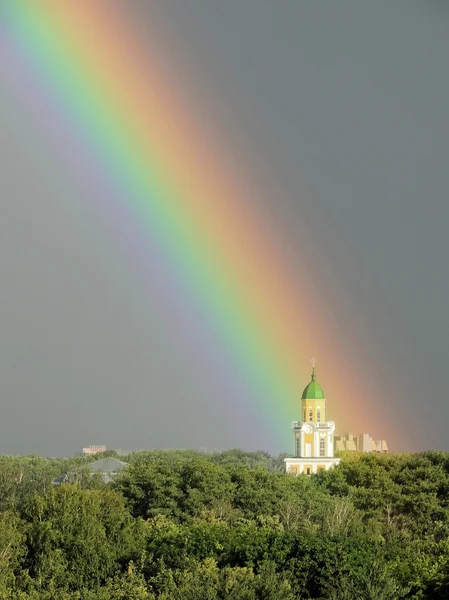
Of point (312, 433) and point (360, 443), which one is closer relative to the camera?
point (312, 433)

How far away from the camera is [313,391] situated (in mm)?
123438

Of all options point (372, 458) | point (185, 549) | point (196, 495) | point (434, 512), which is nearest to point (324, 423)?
point (372, 458)

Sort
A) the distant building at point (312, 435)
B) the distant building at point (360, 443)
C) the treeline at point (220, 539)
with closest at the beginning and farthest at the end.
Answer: the treeline at point (220, 539) < the distant building at point (312, 435) < the distant building at point (360, 443)

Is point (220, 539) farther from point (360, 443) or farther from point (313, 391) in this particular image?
point (360, 443)

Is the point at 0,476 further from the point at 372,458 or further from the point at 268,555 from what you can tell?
the point at 268,555

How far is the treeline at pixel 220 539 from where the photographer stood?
4716cm

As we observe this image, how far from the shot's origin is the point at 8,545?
53844mm

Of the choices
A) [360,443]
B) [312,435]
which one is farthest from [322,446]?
[360,443]

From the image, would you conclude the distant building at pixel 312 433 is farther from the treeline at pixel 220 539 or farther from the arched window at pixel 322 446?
the treeline at pixel 220 539

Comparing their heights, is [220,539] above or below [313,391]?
below

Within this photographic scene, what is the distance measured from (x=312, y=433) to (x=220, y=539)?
68.4 metres

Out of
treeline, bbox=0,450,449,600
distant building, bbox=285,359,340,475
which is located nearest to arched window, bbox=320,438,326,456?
distant building, bbox=285,359,340,475

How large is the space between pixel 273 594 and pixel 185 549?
9749 mm

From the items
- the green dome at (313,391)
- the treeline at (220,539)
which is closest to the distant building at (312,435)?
Answer: the green dome at (313,391)
